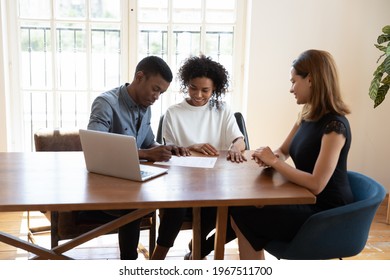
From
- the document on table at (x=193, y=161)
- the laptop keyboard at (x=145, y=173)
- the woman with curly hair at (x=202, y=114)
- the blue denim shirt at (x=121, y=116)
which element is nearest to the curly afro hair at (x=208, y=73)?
the woman with curly hair at (x=202, y=114)

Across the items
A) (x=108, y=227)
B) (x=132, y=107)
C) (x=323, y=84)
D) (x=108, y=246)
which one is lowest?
(x=108, y=246)

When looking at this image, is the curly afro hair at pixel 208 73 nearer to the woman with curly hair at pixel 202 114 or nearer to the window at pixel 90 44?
the woman with curly hair at pixel 202 114

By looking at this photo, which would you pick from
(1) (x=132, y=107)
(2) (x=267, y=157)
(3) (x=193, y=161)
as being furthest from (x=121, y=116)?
(2) (x=267, y=157)

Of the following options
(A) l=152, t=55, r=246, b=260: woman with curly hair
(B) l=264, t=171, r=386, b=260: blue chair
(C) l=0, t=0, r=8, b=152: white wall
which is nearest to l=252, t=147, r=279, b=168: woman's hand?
(B) l=264, t=171, r=386, b=260: blue chair

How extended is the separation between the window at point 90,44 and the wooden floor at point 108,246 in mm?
800

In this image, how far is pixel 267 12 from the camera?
3551 mm

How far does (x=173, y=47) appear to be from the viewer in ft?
12.1

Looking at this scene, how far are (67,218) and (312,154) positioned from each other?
4.03 ft

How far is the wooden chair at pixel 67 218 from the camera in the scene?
2.10 m

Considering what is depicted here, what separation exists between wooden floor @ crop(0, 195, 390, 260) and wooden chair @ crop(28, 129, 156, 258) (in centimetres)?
16

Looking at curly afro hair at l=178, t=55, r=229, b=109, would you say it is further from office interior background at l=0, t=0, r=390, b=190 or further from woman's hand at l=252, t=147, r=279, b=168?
office interior background at l=0, t=0, r=390, b=190

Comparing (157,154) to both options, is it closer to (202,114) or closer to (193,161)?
(193,161)

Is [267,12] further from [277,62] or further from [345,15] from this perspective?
[345,15]

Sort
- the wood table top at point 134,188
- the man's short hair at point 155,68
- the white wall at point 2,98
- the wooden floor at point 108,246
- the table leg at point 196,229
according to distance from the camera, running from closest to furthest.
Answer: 1. the wood table top at point 134,188
2. the table leg at point 196,229
3. the man's short hair at point 155,68
4. the wooden floor at point 108,246
5. the white wall at point 2,98
